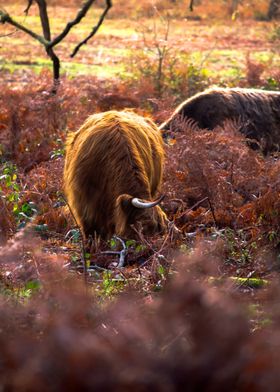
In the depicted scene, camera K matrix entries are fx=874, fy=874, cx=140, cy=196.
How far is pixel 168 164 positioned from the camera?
27.6 ft

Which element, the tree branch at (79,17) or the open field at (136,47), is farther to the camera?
the open field at (136,47)

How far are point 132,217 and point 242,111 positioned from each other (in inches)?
193

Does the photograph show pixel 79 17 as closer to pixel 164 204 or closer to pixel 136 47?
pixel 164 204

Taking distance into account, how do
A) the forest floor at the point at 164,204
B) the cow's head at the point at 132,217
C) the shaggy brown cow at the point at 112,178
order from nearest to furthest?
the forest floor at the point at 164,204 < the cow's head at the point at 132,217 < the shaggy brown cow at the point at 112,178

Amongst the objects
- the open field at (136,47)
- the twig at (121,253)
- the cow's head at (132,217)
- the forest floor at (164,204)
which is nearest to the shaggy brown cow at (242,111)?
the forest floor at (164,204)

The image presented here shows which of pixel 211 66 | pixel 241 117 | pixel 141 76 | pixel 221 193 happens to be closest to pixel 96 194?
pixel 221 193

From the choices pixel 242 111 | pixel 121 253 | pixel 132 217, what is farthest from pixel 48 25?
pixel 121 253

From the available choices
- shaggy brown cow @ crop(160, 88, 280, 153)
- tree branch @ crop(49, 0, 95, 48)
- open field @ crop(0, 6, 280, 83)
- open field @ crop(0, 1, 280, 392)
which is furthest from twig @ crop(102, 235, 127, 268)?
open field @ crop(0, 6, 280, 83)

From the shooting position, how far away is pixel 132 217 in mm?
6488

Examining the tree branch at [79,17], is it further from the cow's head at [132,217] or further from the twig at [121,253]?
the twig at [121,253]

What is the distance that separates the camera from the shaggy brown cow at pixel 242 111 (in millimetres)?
10656

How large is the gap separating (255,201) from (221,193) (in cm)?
38

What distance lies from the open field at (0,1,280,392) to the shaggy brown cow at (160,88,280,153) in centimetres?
43

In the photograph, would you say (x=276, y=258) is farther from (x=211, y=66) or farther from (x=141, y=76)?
(x=211, y=66)
